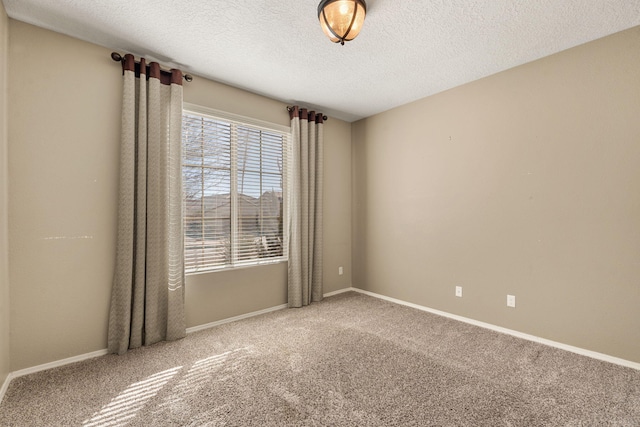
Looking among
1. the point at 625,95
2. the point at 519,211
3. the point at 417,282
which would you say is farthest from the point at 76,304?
the point at 625,95

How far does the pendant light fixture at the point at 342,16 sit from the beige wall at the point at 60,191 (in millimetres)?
1968

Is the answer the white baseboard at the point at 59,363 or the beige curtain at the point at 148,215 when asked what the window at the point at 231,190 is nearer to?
the beige curtain at the point at 148,215

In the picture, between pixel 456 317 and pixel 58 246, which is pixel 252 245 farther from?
pixel 456 317

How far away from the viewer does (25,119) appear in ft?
7.41

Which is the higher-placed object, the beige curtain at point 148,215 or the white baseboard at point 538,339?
the beige curtain at point 148,215

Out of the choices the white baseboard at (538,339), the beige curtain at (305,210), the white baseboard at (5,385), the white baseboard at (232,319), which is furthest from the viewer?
the beige curtain at (305,210)

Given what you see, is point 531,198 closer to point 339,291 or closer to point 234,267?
point 339,291

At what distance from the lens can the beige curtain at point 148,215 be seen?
2.58 m

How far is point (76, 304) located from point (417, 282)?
356 cm

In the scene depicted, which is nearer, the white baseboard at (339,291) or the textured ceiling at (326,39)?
the textured ceiling at (326,39)

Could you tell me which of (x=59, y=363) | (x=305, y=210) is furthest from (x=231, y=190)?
(x=59, y=363)

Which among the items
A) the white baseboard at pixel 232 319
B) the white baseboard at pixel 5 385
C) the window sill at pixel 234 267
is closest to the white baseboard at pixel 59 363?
the white baseboard at pixel 5 385

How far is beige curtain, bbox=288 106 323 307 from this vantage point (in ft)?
12.7

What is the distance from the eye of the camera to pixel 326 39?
2471 millimetres
